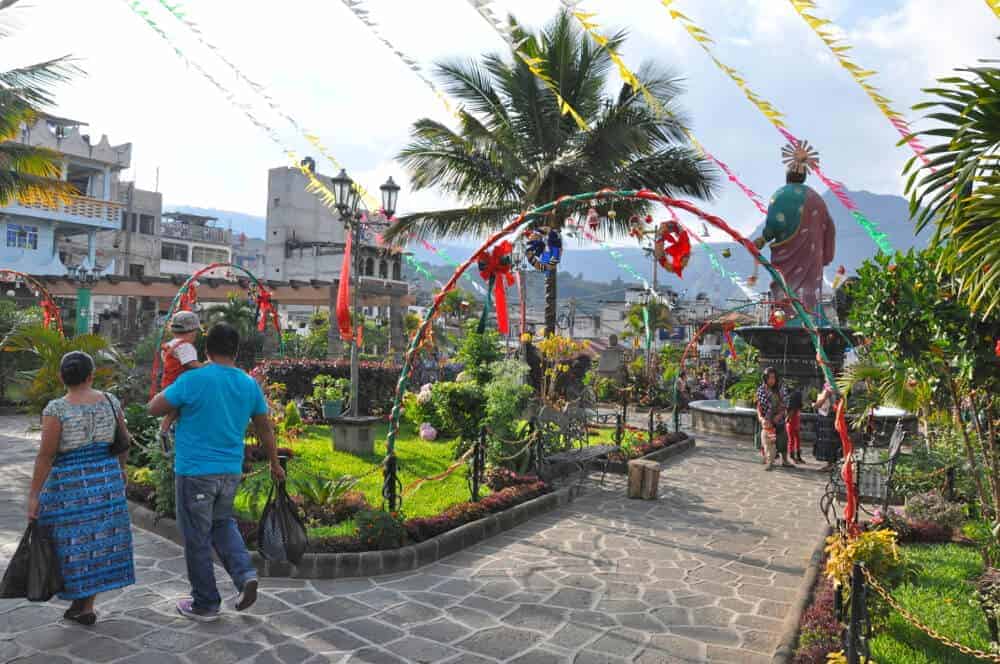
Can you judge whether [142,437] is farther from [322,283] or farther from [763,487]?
[322,283]

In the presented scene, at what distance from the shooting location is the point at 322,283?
27.3m

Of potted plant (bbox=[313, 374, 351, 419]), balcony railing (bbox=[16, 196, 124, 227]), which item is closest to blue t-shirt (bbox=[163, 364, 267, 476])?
potted plant (bbox=[313, 374, 351, 419])

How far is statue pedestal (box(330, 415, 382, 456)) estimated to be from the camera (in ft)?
38.8

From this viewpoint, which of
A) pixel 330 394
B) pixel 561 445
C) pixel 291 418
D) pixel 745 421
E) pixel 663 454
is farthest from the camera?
pixel 745 421

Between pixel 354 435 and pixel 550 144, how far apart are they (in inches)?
314

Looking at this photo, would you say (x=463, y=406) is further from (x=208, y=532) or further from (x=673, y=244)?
(x=208, y=532)

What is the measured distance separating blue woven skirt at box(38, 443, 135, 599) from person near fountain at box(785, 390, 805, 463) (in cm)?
1116

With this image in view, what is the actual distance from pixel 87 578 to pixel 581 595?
3.52m

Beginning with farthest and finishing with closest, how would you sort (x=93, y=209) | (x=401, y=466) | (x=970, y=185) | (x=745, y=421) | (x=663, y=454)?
(x=93, y=209) < (x=745, y=421) < (x=663, y=454) < (x=401, y=466) < (x=970, y=185)

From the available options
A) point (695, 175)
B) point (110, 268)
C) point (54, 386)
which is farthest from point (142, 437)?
point (110, 268)

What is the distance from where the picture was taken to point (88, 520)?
4.59 meters

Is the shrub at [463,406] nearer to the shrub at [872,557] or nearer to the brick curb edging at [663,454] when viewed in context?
the brick curb edging at [663,454]

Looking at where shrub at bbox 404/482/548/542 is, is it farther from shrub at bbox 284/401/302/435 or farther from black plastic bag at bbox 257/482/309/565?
shrub at bbox 284/401/302/435

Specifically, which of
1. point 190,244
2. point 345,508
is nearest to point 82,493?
point 345,508
